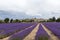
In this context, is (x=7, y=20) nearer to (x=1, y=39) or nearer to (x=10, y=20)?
(x=10, y=20)

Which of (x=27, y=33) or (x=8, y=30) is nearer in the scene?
(x=27, y=33)

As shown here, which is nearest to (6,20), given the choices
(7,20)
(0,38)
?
(7,20)

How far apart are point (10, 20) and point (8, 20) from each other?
155 centimetres

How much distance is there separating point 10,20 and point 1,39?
117190 millimetres

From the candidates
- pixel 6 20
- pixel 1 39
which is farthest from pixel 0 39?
pixel 6 20

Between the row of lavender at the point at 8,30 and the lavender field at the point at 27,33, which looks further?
the row of lavender at the point at 8,30

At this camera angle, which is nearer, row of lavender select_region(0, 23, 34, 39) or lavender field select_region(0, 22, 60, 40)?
lavender field select_region(0, 22, 60, 40)

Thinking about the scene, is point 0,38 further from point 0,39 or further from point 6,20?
point 6,20

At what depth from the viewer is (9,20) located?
133000 mm

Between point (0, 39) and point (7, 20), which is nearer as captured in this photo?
point (0, 39)

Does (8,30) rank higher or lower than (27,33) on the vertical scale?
higher

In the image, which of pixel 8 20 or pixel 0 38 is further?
pixel 8 20

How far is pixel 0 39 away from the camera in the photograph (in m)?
14.4

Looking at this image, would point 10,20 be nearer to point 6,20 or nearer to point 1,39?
point 6,20
